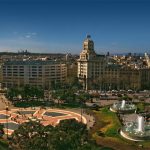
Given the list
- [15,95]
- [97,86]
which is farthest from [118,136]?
[97,86]

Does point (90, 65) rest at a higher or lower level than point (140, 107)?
higher

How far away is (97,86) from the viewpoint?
164625 millimetres

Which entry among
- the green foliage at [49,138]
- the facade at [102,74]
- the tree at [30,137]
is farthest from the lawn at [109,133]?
the facade at [102,74]

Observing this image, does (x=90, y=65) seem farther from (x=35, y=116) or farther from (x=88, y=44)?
(x=35, y=116)

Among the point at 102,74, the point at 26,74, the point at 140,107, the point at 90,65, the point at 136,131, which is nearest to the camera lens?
the point at 136,131

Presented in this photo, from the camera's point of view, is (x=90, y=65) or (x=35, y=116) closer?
(x=35, y=116)

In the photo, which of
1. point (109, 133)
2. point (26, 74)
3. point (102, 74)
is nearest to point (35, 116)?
point (109, 133)

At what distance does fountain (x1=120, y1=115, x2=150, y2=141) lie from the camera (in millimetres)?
74125

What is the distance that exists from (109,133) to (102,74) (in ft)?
296

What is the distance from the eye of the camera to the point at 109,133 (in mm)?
78250

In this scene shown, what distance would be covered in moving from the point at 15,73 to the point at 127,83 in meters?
55.8

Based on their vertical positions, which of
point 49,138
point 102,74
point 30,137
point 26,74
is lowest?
point 30,137

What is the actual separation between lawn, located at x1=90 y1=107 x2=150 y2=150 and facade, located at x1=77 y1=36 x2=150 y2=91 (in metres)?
61.5

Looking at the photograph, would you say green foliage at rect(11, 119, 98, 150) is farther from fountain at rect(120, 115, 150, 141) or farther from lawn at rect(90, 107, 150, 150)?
fountain at rect(120, 115, 150, 141)
